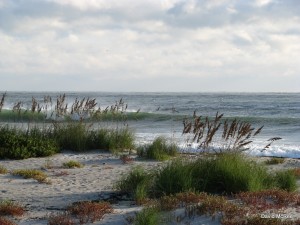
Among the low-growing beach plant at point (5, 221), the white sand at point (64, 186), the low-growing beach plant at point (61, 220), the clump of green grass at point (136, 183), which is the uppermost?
the clump of green grass at point (136, 183)

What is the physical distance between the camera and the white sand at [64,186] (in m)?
7.40

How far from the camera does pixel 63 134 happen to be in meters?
15.4

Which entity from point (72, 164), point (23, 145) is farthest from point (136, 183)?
point (23, 145)

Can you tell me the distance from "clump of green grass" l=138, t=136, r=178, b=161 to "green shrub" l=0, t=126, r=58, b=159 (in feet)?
8.50

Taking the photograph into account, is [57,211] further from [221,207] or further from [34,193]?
[221,207]

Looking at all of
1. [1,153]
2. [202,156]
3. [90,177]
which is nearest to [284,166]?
[202,156]

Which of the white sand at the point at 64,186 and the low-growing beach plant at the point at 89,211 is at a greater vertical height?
the low-growing beach plant at the point at 89,211

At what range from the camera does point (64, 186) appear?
9.68 m

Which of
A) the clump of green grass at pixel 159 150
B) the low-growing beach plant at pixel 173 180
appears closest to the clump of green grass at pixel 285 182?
the low-growing beach plant at pixel 173 180

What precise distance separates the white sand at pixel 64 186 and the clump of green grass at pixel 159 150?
1.89 ft

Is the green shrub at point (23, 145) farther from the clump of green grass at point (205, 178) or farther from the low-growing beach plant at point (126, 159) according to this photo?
the clump of green grass at point (205, 178)

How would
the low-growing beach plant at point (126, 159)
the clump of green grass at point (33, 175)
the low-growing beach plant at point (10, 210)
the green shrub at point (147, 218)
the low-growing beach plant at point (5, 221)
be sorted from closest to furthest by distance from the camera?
the green shrub at point (147, 218) → the low-growing beach plant at point (5, 221) → the low-growing beach plant at point (10, 210) → the clump of green grass at point (33, 175) → the low-growing beach plant at point (126, 159)

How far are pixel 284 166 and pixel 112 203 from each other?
6677mm

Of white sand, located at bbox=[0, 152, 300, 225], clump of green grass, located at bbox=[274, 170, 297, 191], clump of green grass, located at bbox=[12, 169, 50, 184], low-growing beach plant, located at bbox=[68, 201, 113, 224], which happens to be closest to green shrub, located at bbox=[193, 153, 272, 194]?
clump of green grass, located at bbox=[274, 170, 297, 191]
